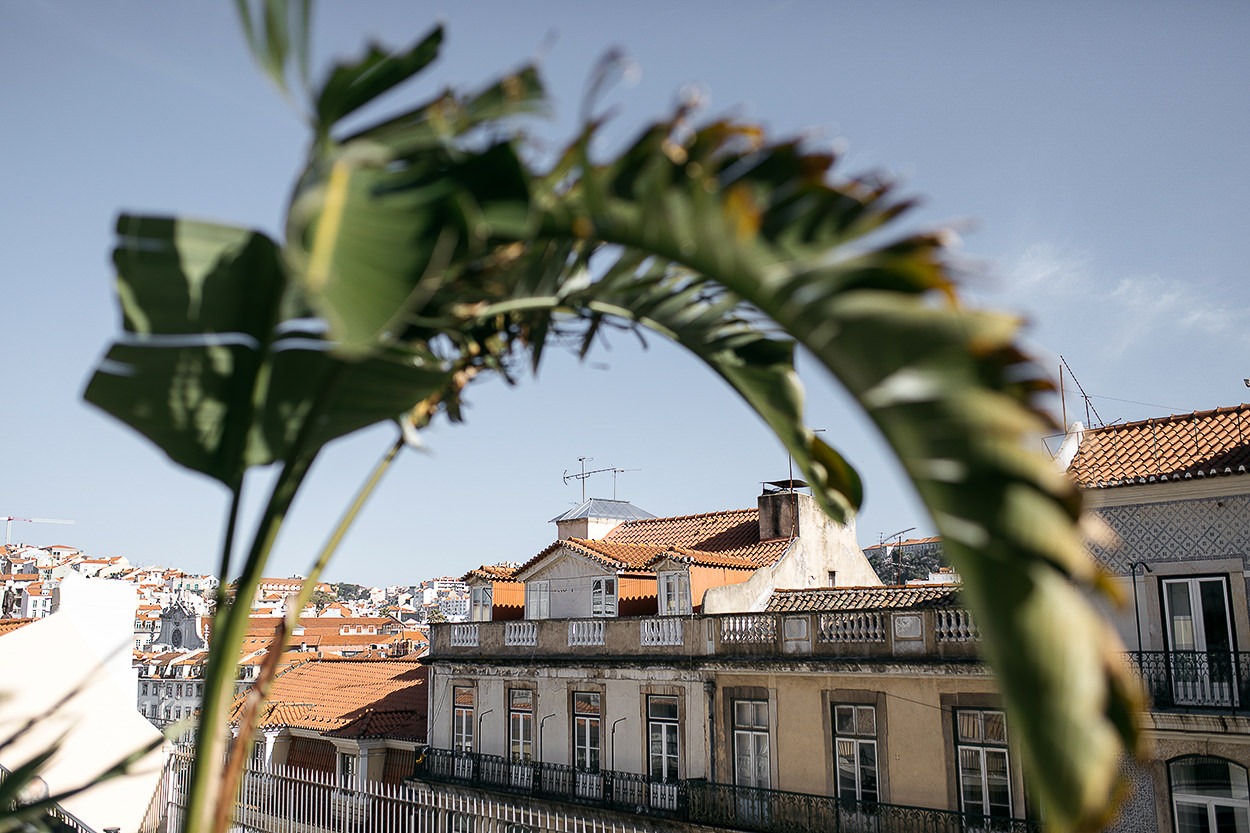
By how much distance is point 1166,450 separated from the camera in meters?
14.6

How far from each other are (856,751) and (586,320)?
1627 centimetres

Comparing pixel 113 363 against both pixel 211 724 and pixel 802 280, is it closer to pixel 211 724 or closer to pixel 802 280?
pixel 211 724

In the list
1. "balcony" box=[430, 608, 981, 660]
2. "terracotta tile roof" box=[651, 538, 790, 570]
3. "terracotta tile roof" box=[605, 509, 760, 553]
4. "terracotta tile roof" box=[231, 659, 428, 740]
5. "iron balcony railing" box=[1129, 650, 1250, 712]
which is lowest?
"terracotta tile roof" box=[231, 659, 428, 740]

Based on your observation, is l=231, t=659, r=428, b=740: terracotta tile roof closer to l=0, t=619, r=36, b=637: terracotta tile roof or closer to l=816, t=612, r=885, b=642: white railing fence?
l=0, t=619, r=36, b=637: terracotta tile roof

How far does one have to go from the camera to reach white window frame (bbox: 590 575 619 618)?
71.4ft

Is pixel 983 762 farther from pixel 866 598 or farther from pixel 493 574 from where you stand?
pixel 493 574

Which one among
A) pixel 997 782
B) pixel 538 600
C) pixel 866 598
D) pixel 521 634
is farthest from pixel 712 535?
pixel 997 782

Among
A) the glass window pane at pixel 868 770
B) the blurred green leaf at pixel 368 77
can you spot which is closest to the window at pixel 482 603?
the glass window pane at pixel 868 770

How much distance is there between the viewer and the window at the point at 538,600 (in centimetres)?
2320

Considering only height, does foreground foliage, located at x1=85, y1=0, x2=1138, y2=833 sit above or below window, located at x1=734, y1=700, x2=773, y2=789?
above

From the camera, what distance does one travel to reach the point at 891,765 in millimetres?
16266

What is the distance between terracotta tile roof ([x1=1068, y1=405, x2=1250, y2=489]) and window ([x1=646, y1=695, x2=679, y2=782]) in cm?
875

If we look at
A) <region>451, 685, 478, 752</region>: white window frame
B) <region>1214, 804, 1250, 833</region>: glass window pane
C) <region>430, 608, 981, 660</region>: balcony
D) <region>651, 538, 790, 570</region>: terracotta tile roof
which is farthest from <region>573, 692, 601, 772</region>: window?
<region>1214, 804, 1250, 833</region>: glass window pane

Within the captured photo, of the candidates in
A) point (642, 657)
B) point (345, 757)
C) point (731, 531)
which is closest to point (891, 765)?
point (642, 657)
